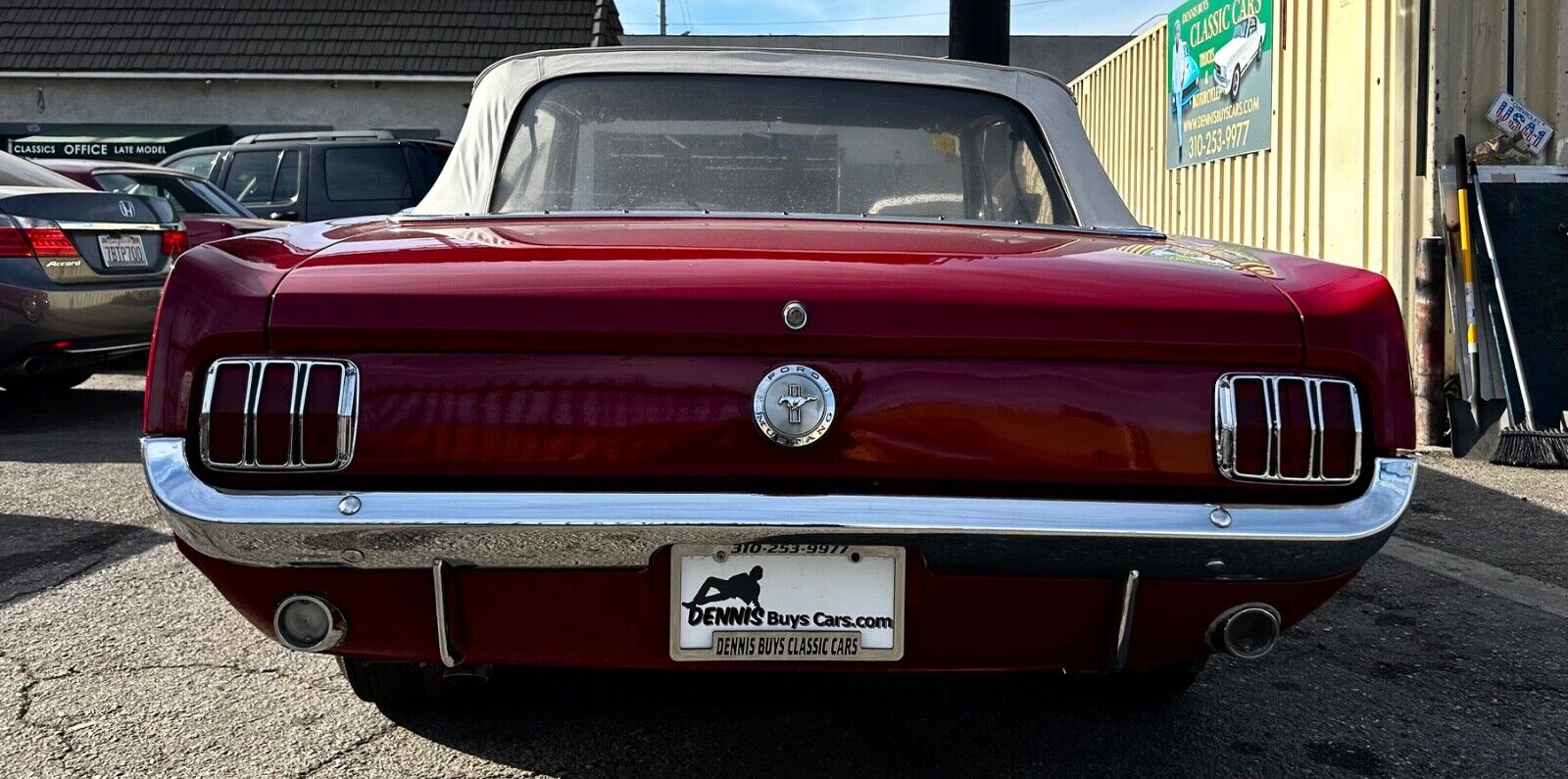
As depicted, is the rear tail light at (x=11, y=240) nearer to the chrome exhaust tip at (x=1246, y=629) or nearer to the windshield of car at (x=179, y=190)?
the windshield of car at (x=179, y=190)

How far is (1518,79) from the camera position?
6.59m

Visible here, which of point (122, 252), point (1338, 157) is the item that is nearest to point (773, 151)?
point (1338, 157)

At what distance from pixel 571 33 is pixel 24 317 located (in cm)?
1560

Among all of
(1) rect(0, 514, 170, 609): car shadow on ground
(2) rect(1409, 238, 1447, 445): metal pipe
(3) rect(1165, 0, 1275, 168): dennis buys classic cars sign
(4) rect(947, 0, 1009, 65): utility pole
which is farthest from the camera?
(4) rect(947, 0, 1009, 65): utility pole

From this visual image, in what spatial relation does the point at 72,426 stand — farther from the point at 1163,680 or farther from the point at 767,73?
the point at 1163,680

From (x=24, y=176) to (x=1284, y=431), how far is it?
719 centimetres

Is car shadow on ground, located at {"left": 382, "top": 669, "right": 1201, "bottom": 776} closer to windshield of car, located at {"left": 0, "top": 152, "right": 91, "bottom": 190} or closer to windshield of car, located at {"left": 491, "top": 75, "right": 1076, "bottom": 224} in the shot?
windshield of car, located at {"left": 491, "top": 75, "right": 1076, "bottom": 224}

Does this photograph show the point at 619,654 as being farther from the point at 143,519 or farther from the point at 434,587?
the point at 143,519

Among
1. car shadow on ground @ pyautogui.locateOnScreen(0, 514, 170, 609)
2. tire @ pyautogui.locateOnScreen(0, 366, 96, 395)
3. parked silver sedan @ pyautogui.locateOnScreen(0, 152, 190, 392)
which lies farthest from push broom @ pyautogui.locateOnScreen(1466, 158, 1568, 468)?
tire @ pyautogui.locateOnScreen(0, 366, 96, 395)

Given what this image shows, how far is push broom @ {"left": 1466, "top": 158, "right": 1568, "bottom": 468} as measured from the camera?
6082 millimetres

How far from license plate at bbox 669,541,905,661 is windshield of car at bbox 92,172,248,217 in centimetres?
779

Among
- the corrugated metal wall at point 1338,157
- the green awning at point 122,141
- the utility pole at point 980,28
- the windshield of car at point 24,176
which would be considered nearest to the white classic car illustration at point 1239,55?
the corrugated metal wall at point 1338,157

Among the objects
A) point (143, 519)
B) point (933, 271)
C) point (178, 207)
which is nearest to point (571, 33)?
point (178, 207)

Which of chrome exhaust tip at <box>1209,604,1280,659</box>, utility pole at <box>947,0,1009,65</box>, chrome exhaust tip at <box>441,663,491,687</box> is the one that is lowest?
chrome exhaust tip at <box>441,663,491,687</box>
